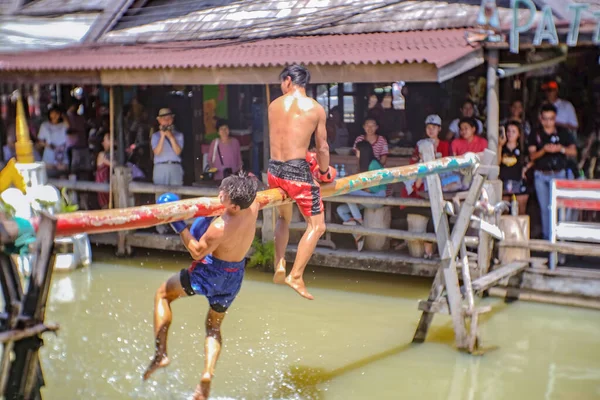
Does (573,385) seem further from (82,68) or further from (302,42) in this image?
(82,68)

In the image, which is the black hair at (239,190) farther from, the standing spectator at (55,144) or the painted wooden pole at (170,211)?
the standing spectator at (55,144)

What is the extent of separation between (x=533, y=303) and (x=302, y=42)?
4.44 meters

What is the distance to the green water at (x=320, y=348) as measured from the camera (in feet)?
21.6

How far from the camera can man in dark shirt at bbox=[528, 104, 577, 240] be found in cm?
955

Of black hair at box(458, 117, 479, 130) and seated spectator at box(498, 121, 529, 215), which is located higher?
black hair at box(458, 117, 479, 130)

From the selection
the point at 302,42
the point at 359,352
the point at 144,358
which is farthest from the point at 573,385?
the point at 302,42

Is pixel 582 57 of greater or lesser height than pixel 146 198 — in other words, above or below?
above

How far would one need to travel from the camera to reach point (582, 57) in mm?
11367

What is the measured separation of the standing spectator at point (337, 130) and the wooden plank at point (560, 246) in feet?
14.2

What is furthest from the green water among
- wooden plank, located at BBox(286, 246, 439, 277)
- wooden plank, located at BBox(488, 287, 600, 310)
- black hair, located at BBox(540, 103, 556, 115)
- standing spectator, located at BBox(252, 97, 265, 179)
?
standing spectator, located at BBox(252, 97, 265, 179)

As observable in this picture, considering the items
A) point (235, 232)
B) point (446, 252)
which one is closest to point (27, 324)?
point (235, 232)

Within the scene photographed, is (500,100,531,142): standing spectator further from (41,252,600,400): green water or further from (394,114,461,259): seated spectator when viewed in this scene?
(41,252,600,400): green water

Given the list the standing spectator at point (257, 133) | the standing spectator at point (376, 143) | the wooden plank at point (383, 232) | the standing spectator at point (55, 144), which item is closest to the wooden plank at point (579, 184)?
the wooden plank at point (383, 232)

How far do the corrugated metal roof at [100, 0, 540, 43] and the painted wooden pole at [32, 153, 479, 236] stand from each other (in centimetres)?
384
